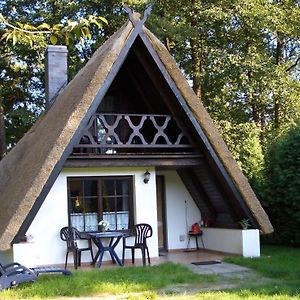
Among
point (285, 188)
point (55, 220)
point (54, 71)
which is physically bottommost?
point (55, 220)

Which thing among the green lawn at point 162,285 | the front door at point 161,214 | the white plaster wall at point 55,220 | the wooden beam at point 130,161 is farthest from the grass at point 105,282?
the front door at point 161,214

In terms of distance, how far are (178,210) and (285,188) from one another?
279cm

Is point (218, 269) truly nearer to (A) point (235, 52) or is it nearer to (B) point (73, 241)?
(B) point (73, 241)

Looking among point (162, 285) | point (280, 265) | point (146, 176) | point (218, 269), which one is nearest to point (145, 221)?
point (146, 176)

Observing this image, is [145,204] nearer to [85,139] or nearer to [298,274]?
[85,139]

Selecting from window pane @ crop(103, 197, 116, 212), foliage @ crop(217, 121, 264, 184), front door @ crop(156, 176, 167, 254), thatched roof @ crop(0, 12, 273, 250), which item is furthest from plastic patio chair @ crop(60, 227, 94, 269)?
foliage @ crop(217, 121, 264, 184)

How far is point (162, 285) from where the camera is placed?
8.56 meters

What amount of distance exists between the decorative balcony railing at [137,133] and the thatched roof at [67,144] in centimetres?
59

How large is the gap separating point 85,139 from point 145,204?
219 centimetres

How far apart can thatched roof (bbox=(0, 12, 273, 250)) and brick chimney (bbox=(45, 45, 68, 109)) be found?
2217 mm

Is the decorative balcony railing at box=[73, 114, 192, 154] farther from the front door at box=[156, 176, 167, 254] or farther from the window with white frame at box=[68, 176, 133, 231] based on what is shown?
the front door at box=[156, 176, 167, 254]

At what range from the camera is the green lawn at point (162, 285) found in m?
7.74

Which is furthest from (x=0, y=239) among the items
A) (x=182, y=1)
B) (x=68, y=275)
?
(x=182, y=1)

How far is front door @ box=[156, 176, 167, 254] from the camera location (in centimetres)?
1373
